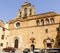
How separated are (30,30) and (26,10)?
6130mm

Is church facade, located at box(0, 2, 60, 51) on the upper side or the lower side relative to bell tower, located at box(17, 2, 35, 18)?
lower

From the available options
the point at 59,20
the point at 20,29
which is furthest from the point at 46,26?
the point at 20,29

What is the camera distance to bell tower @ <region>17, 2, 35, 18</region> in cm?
4006

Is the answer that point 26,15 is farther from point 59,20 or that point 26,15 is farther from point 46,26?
point 59,20

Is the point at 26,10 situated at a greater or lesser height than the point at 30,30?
greater

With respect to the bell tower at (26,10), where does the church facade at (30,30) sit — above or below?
below

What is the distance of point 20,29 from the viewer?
128ft

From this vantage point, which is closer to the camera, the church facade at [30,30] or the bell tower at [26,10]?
the church facade at [30,30]

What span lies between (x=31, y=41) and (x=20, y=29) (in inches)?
174

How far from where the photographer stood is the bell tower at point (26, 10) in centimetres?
4006

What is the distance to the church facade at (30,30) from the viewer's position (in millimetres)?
34459

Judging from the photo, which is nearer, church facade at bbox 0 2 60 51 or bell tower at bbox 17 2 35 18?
church facade at bbox 0 2 60 51

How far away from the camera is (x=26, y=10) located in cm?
4088

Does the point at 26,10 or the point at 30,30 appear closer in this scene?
the point at 30,30
